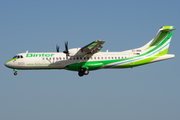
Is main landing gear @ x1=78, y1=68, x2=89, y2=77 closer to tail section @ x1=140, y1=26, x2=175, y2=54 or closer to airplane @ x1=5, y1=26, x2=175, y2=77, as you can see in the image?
airplane @ x1=5, y1=26, x2=175, y2=77

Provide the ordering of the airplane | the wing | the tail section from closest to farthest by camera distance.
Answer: the wing, the airplane, the tail section

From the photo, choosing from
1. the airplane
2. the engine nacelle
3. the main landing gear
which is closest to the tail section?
the airplane

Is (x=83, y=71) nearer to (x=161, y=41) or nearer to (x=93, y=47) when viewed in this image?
(x=93, y=47)

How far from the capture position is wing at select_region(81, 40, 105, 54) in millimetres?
32375

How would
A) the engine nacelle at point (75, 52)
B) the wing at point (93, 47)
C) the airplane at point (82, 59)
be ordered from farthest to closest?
1. the airplane at point (82, 59)
2. the engine nacelle at point (75, 52)
3. the wing at point (93, 47)

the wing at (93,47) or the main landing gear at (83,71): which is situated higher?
the wing at (93,47)

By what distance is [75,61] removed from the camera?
3562cm

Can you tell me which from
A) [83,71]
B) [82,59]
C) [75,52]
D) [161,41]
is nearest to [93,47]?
[75,52]

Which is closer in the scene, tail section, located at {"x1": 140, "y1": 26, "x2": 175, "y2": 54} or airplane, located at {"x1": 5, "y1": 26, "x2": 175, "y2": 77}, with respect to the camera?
airplane, located at {"x1": 5, "y1": 26, "x2": 175, "y2": 77}

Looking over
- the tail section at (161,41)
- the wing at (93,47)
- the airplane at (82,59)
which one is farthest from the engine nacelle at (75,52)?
the tail section at (161,41)

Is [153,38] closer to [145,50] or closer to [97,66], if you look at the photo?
[145,50]

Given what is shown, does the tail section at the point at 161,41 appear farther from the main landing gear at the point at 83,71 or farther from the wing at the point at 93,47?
the main landing gear at the point at 83,71

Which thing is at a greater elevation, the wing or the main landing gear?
the wing

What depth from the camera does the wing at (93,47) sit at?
3238 cm
